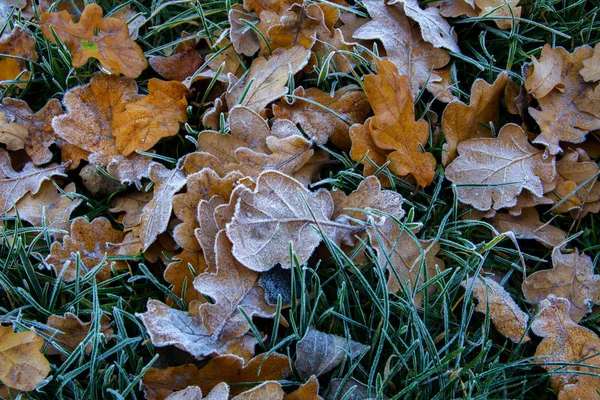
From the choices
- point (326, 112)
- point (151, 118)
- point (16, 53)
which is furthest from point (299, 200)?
point (16, 53)

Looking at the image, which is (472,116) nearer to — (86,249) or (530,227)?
(530,227)

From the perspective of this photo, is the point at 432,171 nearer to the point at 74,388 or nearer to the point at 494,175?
the point at 494,175

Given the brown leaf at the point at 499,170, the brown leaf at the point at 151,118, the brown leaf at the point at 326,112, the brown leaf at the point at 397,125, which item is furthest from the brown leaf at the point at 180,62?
the brown leaf at the point at 499,170

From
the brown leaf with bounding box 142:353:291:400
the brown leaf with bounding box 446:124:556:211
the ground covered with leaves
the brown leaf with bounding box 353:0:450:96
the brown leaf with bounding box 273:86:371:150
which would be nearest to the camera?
the brown leaf with bounding box 142:353:291:400

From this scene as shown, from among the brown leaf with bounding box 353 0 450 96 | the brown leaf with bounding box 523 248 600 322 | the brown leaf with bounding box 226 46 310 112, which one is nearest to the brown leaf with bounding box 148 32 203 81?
the brown leaf with bounding box 226 46 310 112

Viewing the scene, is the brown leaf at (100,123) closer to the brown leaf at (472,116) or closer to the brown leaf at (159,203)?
the brown leaf at (159,203)

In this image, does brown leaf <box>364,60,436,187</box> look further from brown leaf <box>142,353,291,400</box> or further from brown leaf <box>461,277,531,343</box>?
brown leaf <box>142,353,291,400</box>
